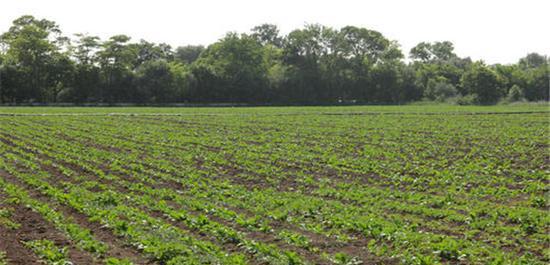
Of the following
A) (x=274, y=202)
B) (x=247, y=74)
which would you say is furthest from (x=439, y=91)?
(x=274, y=202)

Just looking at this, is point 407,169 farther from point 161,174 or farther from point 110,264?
point 110,264

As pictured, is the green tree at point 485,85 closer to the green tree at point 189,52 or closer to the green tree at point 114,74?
the green tree at point 114,74

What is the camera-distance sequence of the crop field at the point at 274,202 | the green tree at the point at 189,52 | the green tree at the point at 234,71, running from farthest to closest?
the green tree at the point at 189,52
the green tree at the point at 234,71
the crop field at the point at 274,202

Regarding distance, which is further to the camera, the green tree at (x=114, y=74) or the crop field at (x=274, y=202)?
the green tree at (x=114, y=74)

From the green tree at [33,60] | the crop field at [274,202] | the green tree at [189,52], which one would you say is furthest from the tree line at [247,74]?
the crop field at [274,202]

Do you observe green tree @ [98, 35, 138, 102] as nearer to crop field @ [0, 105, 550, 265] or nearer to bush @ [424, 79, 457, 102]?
bush @ [424, 79, 457, 102]

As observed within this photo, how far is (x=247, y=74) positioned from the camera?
4183 inches

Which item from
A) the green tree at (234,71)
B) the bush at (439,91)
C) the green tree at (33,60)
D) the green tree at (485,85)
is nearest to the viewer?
the green tree at (33,60)

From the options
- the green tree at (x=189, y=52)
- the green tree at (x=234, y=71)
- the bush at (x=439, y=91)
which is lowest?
the bush at (x=439, y=91)

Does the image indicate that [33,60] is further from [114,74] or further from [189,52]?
[189,52]

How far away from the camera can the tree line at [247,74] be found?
302 ft

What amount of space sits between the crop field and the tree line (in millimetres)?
68142

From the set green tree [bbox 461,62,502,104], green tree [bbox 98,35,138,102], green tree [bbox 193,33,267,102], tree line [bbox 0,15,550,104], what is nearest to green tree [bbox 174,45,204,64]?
tree line [bbox 0,15,550,104]

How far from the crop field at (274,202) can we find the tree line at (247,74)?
68142mm
